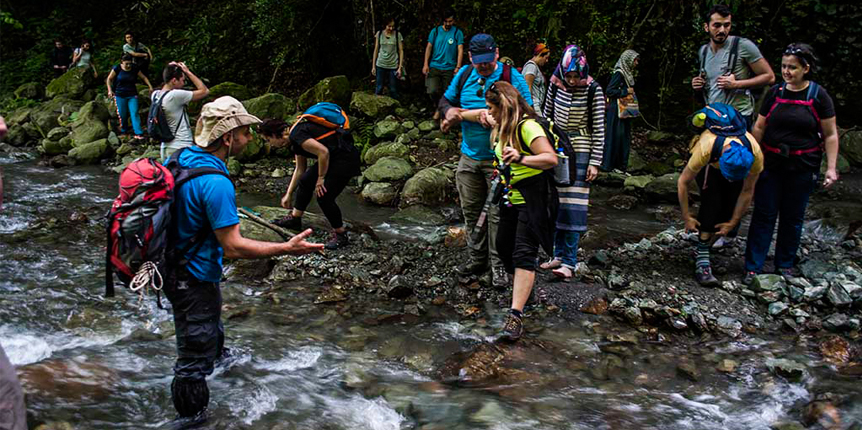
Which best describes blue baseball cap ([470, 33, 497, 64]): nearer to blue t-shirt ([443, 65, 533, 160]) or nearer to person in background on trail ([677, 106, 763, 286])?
blue t-shirt ([443, 65, 533, 160])

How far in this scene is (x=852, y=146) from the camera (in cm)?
1118

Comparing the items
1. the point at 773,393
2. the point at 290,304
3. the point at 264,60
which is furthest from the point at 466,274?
the point at 264,60

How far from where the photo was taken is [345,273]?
22.7ft

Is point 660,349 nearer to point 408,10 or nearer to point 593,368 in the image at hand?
point 593,368

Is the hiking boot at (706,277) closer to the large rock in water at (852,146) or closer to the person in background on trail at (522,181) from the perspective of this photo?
the person in background on trail at (522,181)

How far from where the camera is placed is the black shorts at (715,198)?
20.2ft

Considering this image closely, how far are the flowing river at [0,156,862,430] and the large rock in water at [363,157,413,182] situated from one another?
4.49 metres

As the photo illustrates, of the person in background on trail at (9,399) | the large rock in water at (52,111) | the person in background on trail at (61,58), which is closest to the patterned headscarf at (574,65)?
the person in background on trail at (9,399)

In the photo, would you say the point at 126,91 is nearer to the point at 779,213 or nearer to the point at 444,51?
the point at 444,51

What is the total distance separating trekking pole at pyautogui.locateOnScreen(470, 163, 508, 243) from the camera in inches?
216

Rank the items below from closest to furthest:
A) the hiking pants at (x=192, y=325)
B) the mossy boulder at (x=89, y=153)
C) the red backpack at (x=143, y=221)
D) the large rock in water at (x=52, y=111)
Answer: the red backpack at (x=143, y=221) → the hiking pants at (x=192, y=325) → the mossy boulder at (x=89, y=153) → the large rock in water at (x=52, y=111)

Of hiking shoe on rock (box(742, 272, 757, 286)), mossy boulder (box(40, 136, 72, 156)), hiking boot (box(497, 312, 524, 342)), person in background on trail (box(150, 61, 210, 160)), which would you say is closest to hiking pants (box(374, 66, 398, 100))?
mossy boulder (box(40, 136, 72, 156))

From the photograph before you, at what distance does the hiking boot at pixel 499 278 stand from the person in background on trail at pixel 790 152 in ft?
7.62

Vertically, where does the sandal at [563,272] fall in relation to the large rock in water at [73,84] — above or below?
below
